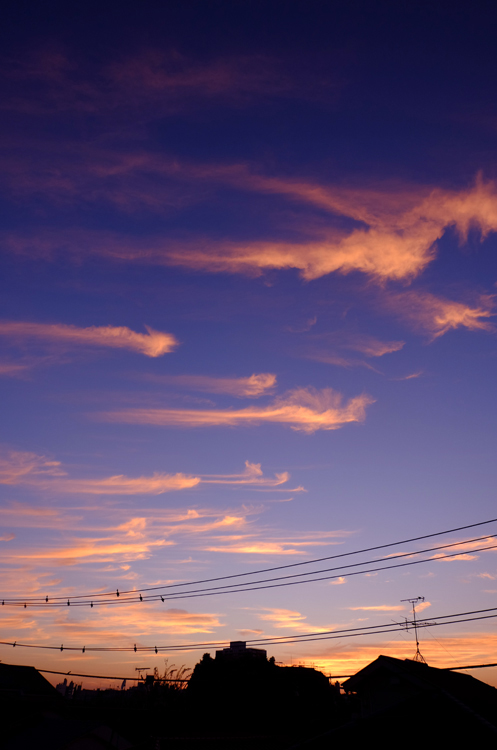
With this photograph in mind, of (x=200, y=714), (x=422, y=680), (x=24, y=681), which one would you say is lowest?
(x=200, y=714)

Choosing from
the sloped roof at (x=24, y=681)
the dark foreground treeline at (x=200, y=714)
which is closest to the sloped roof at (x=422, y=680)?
the dark foreground treeline at (x=200, y=714)

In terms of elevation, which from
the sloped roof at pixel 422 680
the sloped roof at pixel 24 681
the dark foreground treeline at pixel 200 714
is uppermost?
the sloped roof at pixel 422 680

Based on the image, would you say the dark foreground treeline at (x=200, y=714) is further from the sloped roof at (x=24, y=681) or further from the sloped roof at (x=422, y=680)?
the sloped roof at (x=422, y=680)

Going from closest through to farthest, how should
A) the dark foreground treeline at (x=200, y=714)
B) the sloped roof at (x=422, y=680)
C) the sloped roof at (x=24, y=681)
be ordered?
the sloped roof at (x=422, y=680) → the dark foreground treeline at (x=200, y=714) → the sloped roof at (x=24, y=681)

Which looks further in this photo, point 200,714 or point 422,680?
point 200,714

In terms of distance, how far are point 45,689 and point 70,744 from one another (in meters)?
27.5

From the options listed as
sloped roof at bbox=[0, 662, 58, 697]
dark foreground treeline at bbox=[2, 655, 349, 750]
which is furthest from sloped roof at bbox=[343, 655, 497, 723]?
sloped roof at bbox=[0, 662, 58, 697]

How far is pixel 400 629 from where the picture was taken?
35219mm

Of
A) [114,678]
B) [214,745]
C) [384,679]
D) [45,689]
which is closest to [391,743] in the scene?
[384,679]

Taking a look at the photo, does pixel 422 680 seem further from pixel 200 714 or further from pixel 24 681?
pixel 200 714

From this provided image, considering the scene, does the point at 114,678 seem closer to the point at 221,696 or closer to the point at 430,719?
the point at 430,719

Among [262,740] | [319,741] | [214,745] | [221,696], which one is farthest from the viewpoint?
[221,696]

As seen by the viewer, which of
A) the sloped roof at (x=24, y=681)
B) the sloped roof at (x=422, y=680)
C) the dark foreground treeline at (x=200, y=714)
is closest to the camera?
the sloped roof at (x=422, y=680)

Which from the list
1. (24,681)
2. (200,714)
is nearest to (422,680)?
(24,681)
